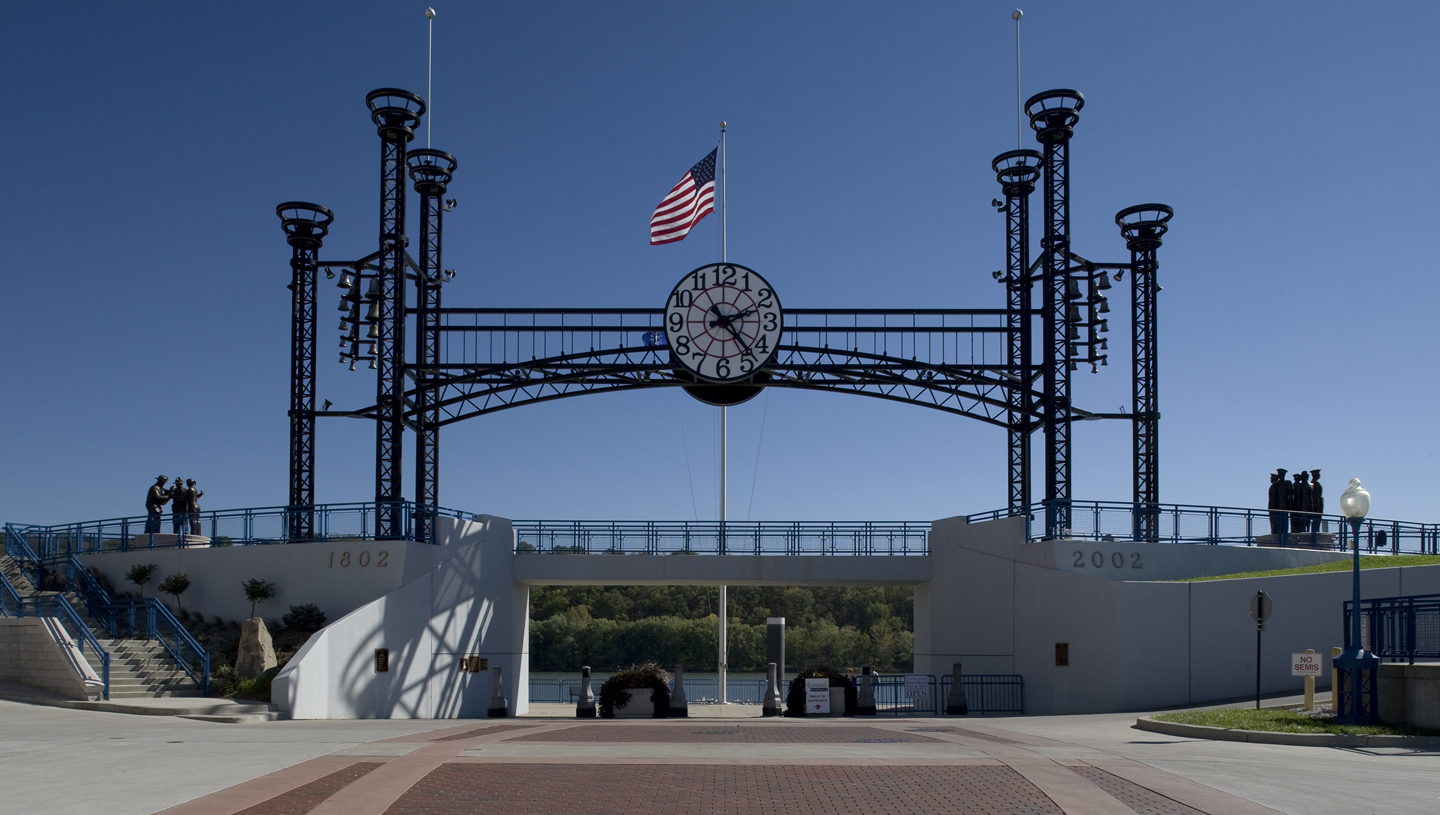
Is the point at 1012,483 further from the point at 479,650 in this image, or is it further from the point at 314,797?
the point at 314,797

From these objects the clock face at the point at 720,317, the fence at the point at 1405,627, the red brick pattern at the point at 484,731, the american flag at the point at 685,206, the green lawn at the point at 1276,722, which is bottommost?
the red brick pattern at the point at 484,731

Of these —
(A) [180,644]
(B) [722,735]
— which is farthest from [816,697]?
(A) [180,644]

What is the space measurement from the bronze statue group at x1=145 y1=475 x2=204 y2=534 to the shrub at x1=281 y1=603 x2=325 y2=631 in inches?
216

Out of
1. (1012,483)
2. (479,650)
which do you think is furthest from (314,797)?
(1012,483)

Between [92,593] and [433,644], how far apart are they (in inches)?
327

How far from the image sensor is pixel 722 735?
61.1ft

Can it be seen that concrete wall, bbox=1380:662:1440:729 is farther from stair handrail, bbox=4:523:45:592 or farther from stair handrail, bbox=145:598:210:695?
stair handrail, bbox=4:523:45:592

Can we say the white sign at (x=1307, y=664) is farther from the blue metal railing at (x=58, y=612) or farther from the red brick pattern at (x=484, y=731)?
the blue metal railing at (x=58, y=612)

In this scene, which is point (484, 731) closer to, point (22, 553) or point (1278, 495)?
point (22, 553)

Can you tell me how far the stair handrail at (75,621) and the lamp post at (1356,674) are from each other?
2172cm

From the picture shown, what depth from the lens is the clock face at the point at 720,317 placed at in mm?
33312

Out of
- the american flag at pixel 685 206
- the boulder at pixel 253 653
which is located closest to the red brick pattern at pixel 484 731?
the boulder at pixel 253 653

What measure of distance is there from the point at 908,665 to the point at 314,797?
90132 millimetres

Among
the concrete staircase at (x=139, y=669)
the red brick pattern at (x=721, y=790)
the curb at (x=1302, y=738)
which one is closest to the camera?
the red brick pattern at (x=721, y=790)
